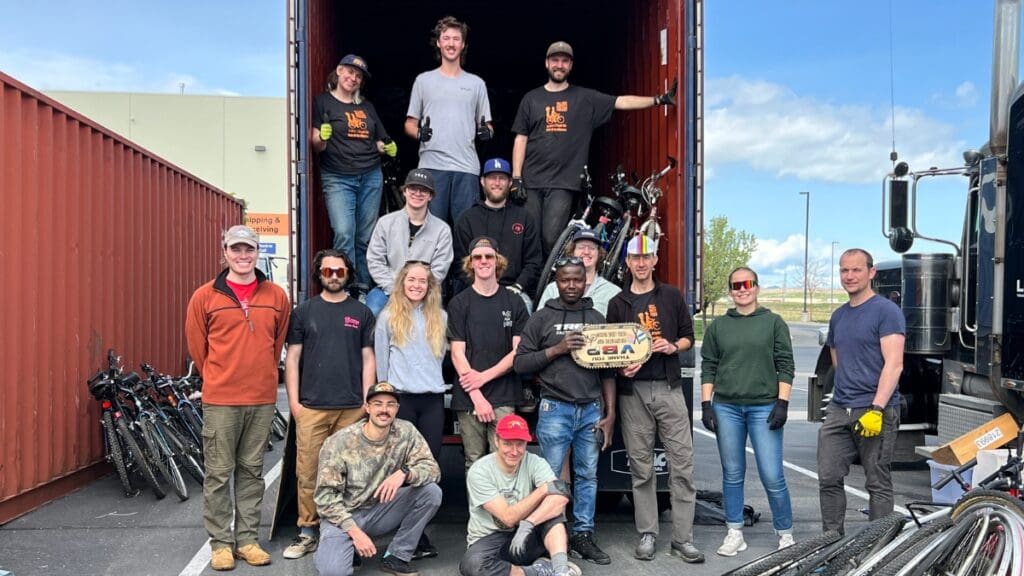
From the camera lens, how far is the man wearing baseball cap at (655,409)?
17.9 feet

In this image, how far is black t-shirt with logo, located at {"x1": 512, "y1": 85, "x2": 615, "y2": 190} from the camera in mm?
6547

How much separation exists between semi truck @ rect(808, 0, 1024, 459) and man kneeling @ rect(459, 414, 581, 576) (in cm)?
342

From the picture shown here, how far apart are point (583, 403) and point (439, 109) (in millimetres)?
2563

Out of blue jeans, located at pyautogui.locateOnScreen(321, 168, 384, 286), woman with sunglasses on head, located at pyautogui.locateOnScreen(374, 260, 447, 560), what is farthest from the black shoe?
blue jeans, located at pyautogui.locateOnScreen(321, 168, 384, 286)

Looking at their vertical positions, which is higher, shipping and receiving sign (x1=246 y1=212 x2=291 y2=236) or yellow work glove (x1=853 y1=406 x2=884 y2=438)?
shipping and receiving sign (x1=246 y1=212 x2=291 y2=236)

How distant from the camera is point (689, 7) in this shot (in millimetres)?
6035

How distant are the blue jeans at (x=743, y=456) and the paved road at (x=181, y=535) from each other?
11.3 inches

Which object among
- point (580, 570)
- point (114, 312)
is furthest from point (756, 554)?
point (114, 312)

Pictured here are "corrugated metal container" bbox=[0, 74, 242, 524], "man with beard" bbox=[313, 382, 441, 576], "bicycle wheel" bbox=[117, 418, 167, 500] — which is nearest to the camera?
"man with beard" bbox=[313, 382, 441, 576]

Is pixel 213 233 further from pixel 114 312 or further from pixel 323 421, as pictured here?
pixel 323 421

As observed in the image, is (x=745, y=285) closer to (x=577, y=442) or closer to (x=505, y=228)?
(x=577, y=442)

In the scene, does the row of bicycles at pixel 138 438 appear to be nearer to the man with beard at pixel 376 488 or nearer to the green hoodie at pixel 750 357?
the man with beard at pixel 376 488

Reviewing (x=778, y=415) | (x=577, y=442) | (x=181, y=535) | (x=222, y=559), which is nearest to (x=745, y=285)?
(x=778, y=415)

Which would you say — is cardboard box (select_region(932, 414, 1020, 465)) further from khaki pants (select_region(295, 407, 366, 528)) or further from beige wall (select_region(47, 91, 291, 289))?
beige wall (select_region(47, 91, 291, 289))
